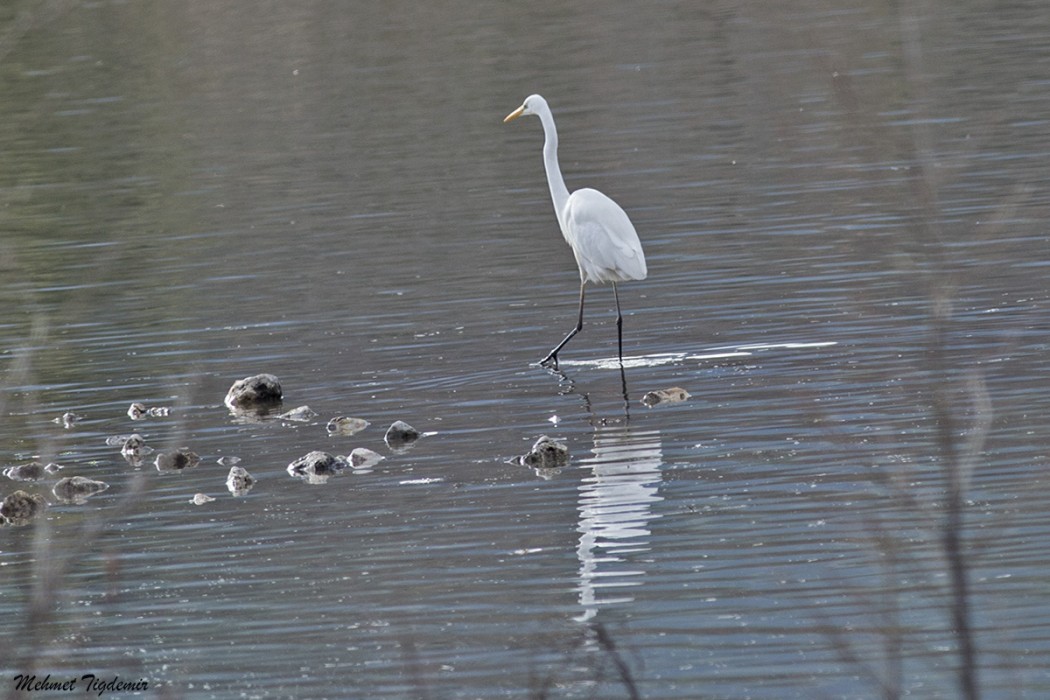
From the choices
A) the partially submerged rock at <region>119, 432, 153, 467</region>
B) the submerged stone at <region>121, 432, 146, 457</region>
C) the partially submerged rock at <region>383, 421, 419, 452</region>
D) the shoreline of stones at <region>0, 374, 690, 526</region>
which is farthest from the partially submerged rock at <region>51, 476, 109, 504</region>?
the partially submerged rock at <region>383, 421, 419, 452</region>

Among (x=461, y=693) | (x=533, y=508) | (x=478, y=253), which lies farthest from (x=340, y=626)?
(x=478, y=253)

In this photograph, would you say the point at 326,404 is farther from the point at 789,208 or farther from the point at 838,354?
the point at 789,208

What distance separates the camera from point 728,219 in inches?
744

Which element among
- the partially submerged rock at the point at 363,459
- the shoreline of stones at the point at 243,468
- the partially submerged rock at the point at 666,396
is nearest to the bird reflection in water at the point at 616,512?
the shoreline of stones at the point at 243,468

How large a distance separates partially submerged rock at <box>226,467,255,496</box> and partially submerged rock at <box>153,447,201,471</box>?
68 cm

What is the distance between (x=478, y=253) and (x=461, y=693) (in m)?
11.9

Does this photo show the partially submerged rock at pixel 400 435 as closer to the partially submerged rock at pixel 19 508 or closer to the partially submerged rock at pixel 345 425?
the partially submerged rock at pixel 345 425

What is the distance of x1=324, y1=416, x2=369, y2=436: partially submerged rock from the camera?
492 inches

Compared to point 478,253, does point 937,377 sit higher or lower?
higher

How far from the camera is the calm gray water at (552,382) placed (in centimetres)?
749

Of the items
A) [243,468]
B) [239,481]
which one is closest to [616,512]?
[239,481]

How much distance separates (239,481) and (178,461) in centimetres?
93

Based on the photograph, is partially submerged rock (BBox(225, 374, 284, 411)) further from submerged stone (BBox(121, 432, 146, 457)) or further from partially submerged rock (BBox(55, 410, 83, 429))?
partially submerged rock (BBox(55, 410, 83, 429))

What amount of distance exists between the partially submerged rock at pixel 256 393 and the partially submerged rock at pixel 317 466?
2082mm
